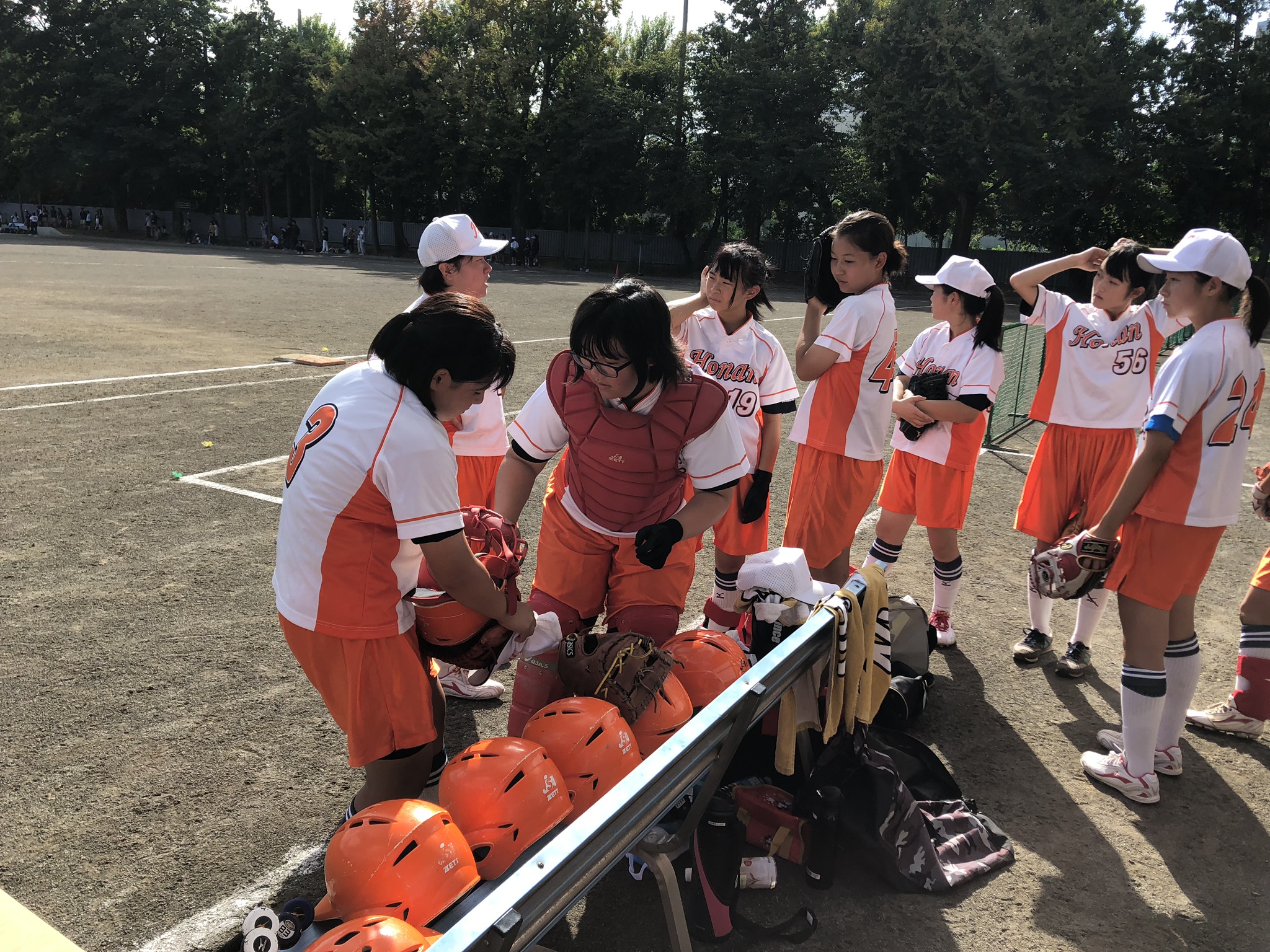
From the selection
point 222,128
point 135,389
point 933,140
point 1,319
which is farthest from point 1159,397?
point 222,128

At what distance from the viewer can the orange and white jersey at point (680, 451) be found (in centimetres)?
318

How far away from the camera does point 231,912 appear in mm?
2852

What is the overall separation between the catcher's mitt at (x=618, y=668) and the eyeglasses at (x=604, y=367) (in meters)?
0.88

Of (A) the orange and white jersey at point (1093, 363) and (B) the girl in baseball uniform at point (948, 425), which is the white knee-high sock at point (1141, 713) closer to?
(B) the girl in baseball uniform at point (948, 425)

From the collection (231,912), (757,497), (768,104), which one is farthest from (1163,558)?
(768,104)

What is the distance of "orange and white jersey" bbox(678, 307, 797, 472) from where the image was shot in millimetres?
4477

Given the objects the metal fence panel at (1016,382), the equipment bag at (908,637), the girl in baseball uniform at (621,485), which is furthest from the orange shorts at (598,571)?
the metal fence panel at (1016,382)

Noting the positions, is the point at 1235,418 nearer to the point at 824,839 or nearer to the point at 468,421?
the point at 824,839

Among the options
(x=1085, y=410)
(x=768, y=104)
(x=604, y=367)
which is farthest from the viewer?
(x=768, y=104)

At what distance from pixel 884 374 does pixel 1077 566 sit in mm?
1397

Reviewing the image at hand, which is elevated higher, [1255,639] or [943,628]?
[1255,639]

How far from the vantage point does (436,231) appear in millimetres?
4465

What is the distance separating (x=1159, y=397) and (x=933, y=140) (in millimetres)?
38482

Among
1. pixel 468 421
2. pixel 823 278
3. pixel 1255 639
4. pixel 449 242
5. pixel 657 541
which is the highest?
pixel 449 242
